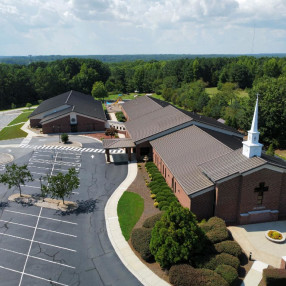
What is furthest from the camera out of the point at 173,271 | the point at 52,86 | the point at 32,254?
the point at 52,86

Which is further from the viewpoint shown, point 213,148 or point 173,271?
point 213,148

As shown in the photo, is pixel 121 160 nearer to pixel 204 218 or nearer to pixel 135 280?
pixel 204 218

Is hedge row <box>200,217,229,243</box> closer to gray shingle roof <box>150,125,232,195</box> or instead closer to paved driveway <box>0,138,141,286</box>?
gray shingle roof <box>150,125,232,195</box>

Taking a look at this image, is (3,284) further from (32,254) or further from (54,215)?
(54,215)

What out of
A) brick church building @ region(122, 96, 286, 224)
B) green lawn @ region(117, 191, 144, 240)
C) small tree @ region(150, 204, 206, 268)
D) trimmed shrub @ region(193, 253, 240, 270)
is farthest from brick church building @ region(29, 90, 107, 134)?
trimmed shrub @ region(193, 253, 240, 270)

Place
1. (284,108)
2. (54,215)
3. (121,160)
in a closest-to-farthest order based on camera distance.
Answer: (54,215)
(121,160)
(284,108)

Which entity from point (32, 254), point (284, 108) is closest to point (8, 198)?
point (32, 254)

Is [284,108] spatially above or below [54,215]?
above
